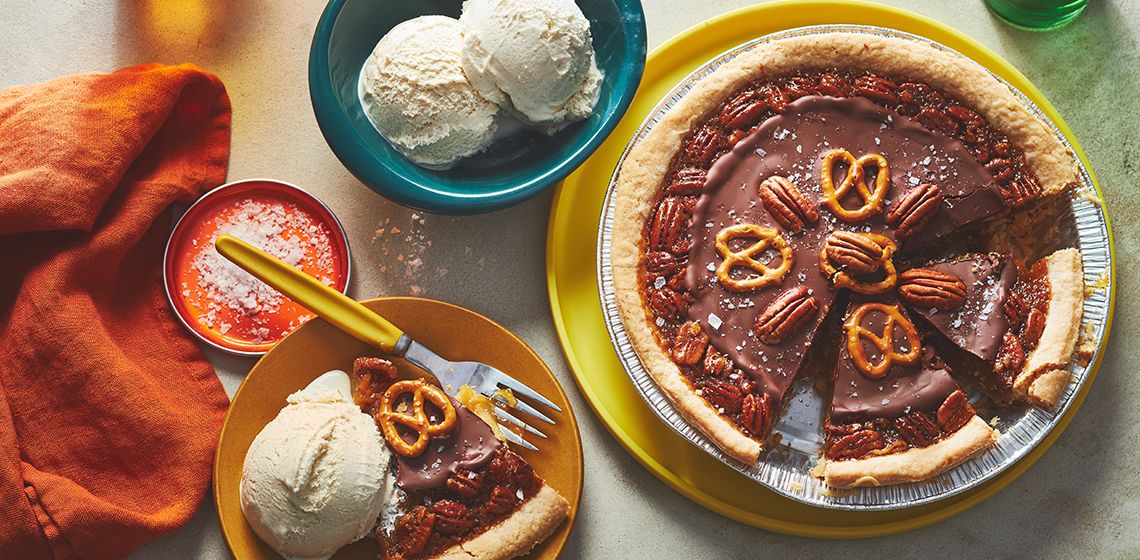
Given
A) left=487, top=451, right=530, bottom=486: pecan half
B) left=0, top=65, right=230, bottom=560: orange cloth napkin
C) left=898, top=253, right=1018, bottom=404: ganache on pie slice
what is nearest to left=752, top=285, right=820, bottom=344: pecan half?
left=898, top=253, right=1018, bottom=404: ganache on pie slice

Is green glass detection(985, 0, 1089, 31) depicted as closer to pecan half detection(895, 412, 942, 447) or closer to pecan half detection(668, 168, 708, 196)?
pecan half detection(668, 168, 708, 196)

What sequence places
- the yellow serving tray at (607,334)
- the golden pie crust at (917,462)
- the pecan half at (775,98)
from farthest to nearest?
the yellow serving tray at (607,334), the pecan half at (775,98), the golden pie crust at (917,462)

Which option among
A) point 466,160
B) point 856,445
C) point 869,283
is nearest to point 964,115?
point 869,283

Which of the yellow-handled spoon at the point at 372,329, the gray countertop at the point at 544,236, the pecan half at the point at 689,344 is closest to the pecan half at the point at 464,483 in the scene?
the yellow-handled spoon at the point at 372,329

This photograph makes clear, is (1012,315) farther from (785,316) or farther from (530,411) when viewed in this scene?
(530,411)

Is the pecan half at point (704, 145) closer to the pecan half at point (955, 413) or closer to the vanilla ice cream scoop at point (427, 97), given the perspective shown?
the vanilla ice cream scoop at point (427, 97)

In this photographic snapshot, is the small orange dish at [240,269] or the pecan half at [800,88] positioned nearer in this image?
the pecan half at [800,88]

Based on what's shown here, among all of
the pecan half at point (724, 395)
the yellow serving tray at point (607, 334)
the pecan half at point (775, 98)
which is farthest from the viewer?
the yellow serving tray at point (607, 334)
